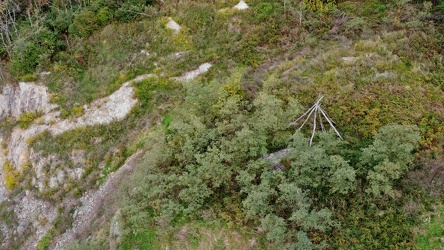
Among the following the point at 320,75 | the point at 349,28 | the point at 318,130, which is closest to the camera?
the point at 318,130

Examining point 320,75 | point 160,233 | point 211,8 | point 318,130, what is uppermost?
point 211,8

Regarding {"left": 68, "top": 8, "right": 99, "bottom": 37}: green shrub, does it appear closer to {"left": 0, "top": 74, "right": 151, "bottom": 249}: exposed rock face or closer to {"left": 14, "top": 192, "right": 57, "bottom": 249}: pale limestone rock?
{"left": 0, "top": 74, "right": 151, "bottom": 249}: exposed rock face

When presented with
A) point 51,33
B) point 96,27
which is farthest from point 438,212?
point 51,33

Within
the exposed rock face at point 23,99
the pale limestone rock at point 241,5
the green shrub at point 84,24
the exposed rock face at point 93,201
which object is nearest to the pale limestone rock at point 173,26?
the pale limestone rock at point 241,5

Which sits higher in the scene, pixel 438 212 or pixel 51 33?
pixel 51 33

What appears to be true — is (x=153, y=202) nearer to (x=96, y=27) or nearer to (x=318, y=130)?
(x=318, y=130)

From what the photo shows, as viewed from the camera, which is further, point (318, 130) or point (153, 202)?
point (318, 130)

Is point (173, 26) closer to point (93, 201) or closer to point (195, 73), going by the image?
point (195, 73)

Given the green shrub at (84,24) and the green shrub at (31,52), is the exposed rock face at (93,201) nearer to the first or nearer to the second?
the green shrub at (31,52)
